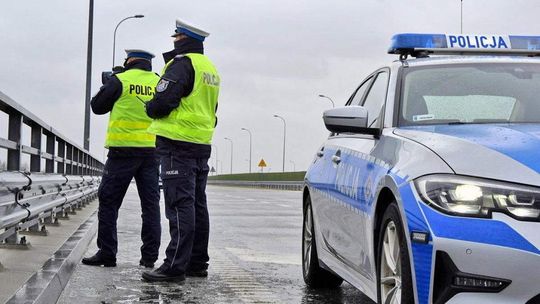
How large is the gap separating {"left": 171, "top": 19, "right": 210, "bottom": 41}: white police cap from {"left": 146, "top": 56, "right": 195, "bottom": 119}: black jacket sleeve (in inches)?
9.3

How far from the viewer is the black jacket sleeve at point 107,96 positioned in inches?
303

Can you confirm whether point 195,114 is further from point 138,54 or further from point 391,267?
point 391,267

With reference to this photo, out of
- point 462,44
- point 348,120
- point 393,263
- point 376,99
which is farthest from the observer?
point 462,44

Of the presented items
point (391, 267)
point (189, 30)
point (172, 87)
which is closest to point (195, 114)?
point (172, 87)

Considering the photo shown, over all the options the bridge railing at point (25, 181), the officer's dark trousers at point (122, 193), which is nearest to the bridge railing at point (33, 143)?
the bridge railing at point (25, 181)

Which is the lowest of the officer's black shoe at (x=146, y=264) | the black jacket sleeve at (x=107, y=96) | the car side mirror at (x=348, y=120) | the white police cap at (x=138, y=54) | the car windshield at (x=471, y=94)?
the officer's black shoe at (x=146, y=264)

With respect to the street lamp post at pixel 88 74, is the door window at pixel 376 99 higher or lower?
lower

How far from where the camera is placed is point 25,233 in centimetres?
880

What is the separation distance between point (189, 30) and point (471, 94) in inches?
105

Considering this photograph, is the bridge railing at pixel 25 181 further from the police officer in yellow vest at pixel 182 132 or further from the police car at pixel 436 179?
the police car at pixel 436 179

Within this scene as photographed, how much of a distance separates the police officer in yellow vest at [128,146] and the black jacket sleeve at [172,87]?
3.83ft

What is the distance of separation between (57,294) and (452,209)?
128 inches

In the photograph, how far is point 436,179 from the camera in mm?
3750

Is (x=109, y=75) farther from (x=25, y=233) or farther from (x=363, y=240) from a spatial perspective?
(x=363, y=240)
